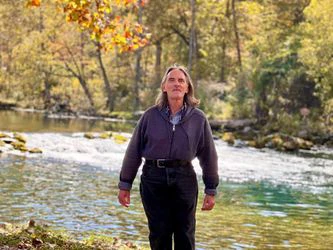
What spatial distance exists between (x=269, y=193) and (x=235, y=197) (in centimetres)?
136

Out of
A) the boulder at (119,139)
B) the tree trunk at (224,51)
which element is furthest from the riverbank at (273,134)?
the tree trunk at (224,51)

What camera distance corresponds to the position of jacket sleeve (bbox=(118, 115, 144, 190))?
5789 mm

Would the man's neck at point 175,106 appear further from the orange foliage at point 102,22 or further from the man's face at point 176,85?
the orange foliage at point 102,22

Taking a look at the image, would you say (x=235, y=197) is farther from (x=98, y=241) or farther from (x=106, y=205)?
(x=98, y=241)

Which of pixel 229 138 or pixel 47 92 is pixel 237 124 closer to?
pixel 229 138

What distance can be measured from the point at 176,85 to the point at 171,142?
56 centimetres

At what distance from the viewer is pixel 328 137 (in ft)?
101

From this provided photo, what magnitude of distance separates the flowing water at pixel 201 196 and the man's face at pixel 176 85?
4382mm

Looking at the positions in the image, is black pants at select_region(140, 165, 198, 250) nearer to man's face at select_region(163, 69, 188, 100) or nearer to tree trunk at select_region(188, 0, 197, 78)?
man's face at select_region(163, 69, 188, 100)

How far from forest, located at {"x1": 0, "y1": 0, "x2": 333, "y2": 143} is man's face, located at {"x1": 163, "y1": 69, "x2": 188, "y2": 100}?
2633 centimetres

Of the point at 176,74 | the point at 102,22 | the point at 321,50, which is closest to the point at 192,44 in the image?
the point at 321,50

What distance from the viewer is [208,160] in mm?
5824

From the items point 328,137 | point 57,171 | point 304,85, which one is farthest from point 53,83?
point 57,171

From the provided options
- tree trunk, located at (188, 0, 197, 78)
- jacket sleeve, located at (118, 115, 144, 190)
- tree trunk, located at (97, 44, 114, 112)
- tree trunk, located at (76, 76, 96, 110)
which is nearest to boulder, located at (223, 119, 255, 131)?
tree trunk, located at (188, 0, 197, 78)
